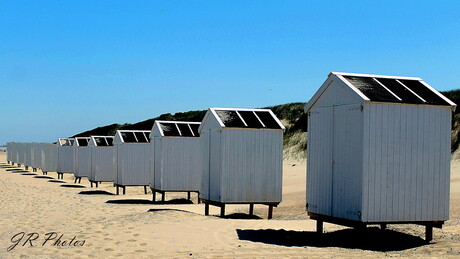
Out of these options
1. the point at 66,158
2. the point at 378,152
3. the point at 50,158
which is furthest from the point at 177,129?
the point at 50,158

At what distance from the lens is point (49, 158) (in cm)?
4147

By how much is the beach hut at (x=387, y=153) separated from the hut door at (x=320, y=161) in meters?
0.08

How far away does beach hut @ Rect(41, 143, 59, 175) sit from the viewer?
4059 cm

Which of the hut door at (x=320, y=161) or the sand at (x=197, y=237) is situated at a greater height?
the hut door at (x=320, y=161)

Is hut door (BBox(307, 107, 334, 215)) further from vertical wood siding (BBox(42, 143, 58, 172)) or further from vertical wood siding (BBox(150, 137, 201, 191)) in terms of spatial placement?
vertical wood siding (BBox(42, 143, 58, 172))

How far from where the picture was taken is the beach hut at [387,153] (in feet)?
33.0

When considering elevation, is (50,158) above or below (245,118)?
below

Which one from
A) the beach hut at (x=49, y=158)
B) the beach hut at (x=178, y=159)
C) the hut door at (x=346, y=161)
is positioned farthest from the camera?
the beach hut at (x=49, y=158)

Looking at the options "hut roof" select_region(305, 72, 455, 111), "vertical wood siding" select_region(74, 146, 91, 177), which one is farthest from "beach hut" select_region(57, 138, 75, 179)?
"hut roof" select_region(305, 72, 455, 111)

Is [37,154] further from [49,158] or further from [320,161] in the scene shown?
[320,161]

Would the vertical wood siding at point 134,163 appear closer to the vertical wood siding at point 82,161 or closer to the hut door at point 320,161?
the vertical wood siding at point 82,161

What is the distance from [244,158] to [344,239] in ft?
16.6

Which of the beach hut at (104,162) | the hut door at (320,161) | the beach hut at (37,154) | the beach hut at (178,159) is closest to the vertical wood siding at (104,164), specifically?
the beach hut at (104,162)

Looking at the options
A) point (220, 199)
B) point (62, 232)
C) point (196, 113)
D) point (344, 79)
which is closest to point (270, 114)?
point (220, 199)
